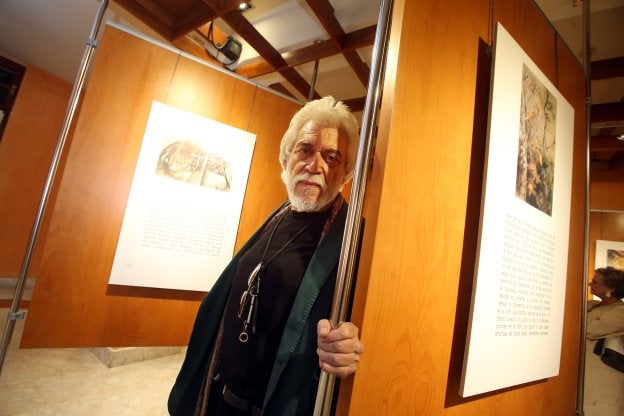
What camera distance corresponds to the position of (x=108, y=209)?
164 centimetres

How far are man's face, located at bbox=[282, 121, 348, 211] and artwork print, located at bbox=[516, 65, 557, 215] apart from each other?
618mm

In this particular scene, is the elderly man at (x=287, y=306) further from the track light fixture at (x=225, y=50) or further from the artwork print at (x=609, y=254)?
the artwork print at (x=609, y=254)

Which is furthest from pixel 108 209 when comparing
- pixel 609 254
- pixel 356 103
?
pixel 609 254

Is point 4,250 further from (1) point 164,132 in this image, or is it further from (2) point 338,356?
(2) point 338,356

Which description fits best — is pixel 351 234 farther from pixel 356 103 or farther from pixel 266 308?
pixel 356 103

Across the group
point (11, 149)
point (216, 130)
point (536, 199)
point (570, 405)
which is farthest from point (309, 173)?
point (11, 149)

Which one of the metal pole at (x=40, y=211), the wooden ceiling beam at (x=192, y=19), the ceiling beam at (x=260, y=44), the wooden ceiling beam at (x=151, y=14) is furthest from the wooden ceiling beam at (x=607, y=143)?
the metal pole at (x=40, y=211)

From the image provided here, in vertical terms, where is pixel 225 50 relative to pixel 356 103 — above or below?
below

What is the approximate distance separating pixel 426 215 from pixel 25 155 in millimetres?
6095

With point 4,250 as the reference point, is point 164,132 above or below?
above

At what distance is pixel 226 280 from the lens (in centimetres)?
122

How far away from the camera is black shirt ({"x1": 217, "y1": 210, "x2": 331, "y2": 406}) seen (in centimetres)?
91

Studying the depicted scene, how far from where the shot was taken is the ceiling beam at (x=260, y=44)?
1.96 meters

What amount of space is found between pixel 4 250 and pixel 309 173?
5.65m
